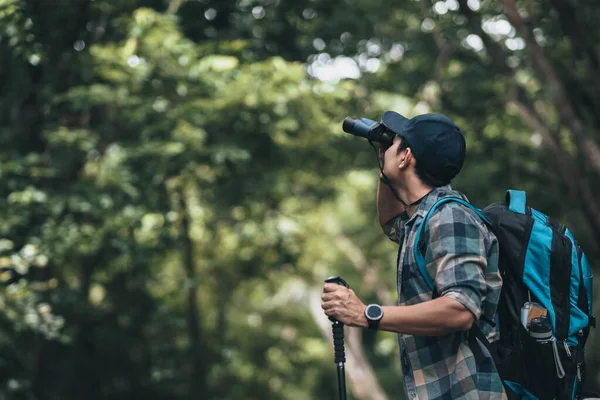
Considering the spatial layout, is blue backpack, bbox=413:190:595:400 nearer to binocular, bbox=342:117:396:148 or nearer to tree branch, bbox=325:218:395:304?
binocular, bbox=342:117:396:148

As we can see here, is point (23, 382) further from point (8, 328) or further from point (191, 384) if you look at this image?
point (191, 384)

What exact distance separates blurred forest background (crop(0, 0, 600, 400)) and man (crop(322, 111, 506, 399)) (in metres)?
4.09

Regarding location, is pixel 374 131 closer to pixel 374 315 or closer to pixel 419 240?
pixel 419 240

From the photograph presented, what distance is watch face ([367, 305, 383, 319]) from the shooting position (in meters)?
2.38

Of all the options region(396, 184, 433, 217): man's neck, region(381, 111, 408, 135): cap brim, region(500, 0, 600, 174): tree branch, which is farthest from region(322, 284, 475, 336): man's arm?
region(500, 0, 600, 174): tree branch

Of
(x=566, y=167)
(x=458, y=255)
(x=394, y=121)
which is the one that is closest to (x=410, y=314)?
Result: (x=458, y=255)

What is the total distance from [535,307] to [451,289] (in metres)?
0.33

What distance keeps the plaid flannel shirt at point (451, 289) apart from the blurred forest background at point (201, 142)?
14.0ft

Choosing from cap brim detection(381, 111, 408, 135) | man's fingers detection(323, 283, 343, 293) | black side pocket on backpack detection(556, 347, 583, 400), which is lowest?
black side pocket on backpack detection(556, 347, 583, 400)

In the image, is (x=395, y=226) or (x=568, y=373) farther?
(x=395, y=226)

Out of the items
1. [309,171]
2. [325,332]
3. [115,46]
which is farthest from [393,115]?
[325,332]

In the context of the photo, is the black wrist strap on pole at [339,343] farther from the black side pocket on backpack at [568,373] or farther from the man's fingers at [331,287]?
the black side pocket on backpack at [568,373]

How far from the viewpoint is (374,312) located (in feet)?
7.83

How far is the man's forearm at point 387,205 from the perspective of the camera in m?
3.07
